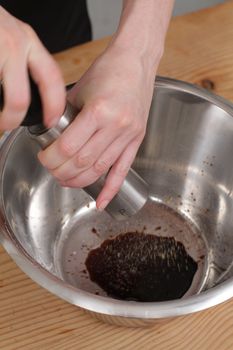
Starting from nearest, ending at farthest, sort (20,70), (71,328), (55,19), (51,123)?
(20,70)
(51,123)
(71,328)
(55,19)

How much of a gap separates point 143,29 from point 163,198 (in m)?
0.30

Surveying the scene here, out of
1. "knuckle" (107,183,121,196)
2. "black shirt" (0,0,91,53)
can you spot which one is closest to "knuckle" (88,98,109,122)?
"knuckle" (107,183,121,196)

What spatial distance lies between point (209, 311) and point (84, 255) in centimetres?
21

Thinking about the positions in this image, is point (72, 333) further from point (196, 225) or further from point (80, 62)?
point (80, 62)

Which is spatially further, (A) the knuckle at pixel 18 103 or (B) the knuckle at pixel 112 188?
(B) the knuckle at pixel 112 188

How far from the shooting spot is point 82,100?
675 mm

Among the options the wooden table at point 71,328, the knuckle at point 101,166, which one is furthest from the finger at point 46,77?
the wooden table at point 71,328

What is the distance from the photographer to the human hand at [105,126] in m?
0.64

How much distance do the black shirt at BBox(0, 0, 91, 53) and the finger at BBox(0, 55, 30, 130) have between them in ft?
1.66

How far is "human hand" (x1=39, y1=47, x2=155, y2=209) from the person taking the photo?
0.64m

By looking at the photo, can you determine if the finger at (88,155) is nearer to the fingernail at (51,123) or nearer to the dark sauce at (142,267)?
the fingernail at (51,123)

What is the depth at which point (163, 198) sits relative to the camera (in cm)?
94

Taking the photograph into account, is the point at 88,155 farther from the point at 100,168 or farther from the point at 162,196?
the point at 162,196

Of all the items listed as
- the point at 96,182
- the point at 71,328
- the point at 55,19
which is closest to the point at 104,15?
the point at 55,19
